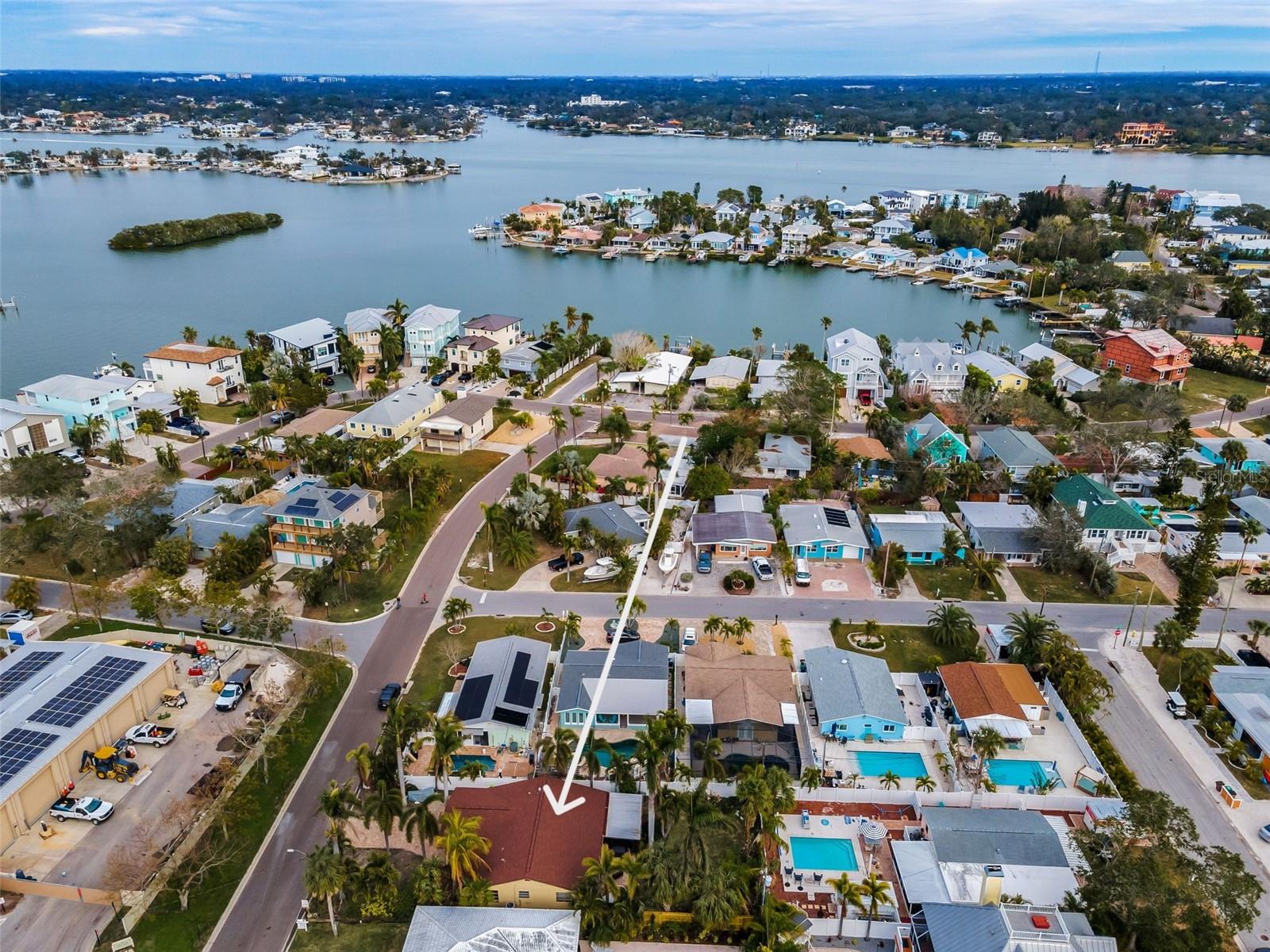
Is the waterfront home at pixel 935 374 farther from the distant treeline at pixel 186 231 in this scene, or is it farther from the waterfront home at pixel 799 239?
the distant treeline at pixel 186 231

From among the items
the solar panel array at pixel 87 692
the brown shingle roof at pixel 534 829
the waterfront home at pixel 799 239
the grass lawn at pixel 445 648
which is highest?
the waterfront home at pixel 799 239

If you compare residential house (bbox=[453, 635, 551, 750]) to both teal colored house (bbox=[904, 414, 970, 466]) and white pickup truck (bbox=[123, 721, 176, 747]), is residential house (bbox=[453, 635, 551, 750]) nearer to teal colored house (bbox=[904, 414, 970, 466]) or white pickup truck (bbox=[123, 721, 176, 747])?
white pickup truck (bbox=[123, 721, 176, 747])

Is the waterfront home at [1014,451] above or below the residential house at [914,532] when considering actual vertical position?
above

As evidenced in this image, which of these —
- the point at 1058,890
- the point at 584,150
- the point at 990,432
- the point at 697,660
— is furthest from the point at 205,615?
the point at 584,150

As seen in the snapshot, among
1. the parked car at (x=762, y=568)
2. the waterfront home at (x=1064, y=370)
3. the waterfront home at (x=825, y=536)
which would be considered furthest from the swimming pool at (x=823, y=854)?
the waterfront home at (x=1064, y=370)

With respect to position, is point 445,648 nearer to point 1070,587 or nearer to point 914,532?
point 914,532

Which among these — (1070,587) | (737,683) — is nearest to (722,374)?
(1070,587)

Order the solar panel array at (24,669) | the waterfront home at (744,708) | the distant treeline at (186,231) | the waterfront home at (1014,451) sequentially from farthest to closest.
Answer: the distant treeline at (186,231) → the waterfront home at (1014,451) → the solar panel array at (24,669) → the waterfront home at (744,708)

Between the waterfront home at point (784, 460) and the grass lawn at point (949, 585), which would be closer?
the grass lawn at point (949, 585)
